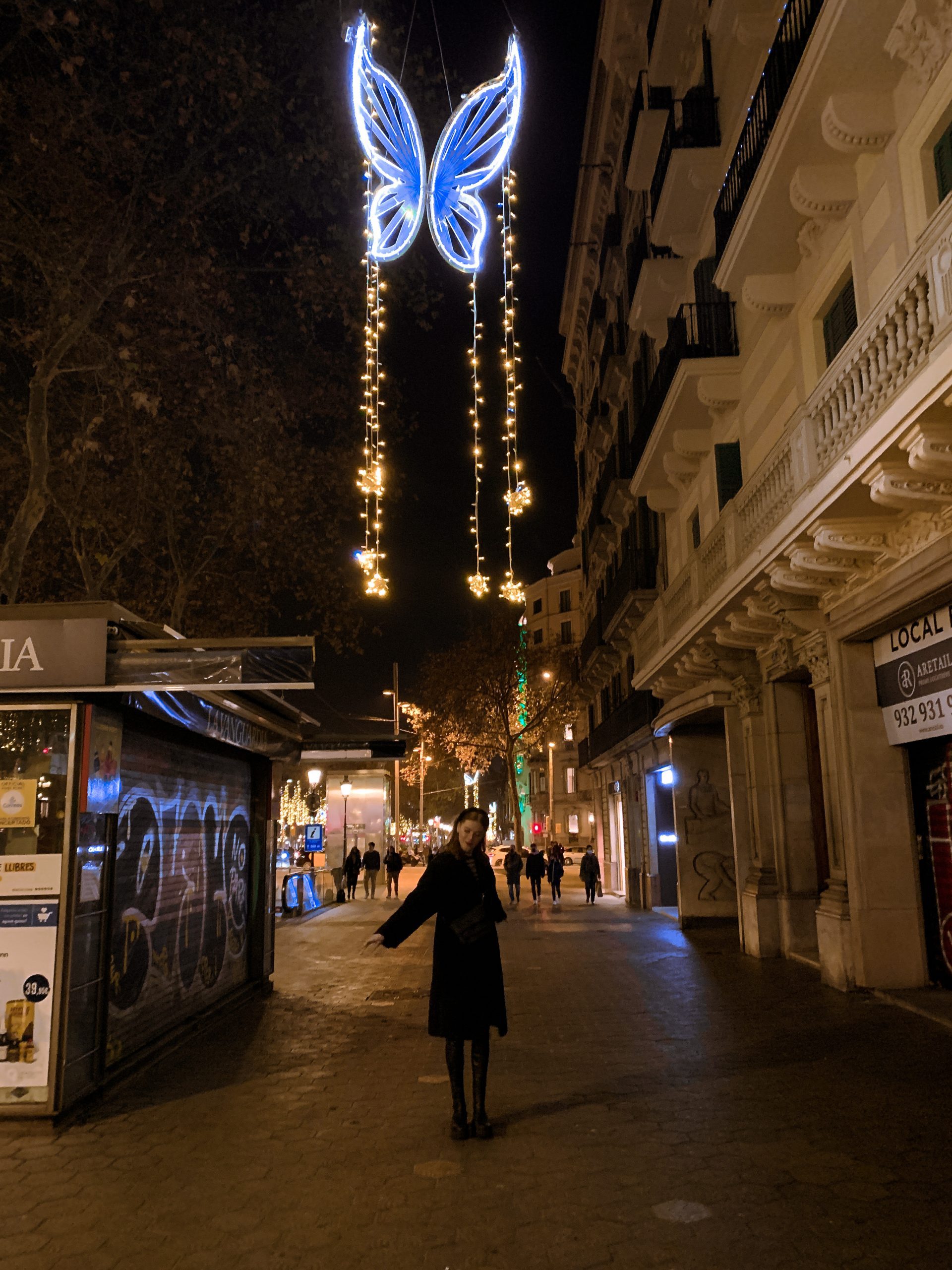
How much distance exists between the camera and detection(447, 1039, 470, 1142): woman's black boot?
5.61m

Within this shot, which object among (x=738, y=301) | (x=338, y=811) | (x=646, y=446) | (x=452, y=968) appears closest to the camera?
(x=452, y=968)

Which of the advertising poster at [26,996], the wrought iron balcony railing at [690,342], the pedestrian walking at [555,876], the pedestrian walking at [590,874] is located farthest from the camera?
the pedestrian walking at [555,876]

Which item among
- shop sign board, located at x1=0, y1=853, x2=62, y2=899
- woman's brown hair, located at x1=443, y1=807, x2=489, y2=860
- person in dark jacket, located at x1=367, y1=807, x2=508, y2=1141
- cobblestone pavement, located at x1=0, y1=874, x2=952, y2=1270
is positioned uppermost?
woman's brown hair, located at x1=443, y1=807, x2=489, y2=860

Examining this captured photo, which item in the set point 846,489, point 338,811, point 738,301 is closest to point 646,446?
point 738,301

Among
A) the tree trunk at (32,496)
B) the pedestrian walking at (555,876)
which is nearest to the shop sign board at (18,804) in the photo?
the tree trunk at (32,496)

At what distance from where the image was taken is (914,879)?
407 inches

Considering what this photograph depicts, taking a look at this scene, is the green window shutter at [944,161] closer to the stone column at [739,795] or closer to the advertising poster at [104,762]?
the advertising poster at [104,762]

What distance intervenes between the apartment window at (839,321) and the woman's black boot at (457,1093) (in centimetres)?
864

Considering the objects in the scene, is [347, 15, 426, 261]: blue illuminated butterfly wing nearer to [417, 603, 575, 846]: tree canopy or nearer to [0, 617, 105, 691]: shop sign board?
[0, 617, 105, 691]: shop sign board

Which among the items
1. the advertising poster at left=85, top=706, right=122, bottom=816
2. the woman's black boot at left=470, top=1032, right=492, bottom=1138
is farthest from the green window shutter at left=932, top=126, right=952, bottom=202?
the advertising poster at left=85, top=706, right=122, bottom=816

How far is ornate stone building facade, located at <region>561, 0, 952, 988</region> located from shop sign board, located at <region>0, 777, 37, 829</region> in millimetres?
6753

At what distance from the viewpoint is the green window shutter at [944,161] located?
27.7ft

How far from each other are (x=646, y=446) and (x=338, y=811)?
21585mm

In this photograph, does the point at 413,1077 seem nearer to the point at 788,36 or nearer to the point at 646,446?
the point at 788,36
